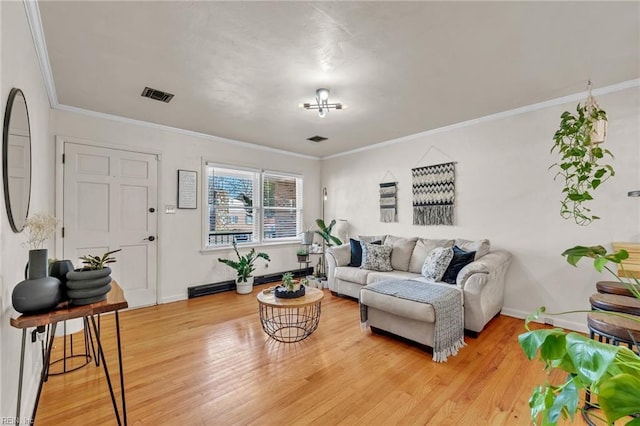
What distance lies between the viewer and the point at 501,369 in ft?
7.83

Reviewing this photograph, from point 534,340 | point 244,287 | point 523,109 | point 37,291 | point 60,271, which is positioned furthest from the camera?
point 244,287

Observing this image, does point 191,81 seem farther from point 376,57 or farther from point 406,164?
point 406,164

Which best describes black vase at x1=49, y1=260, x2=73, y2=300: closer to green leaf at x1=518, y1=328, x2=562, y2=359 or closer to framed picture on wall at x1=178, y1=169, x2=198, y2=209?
green leaf at x1=518, y1=328, x2=562, y2=359

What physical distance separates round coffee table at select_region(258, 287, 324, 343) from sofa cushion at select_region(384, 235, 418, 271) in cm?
143

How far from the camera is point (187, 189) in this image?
4406mm

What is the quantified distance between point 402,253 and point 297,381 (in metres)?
2.57

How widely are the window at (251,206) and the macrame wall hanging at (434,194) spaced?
2.46m

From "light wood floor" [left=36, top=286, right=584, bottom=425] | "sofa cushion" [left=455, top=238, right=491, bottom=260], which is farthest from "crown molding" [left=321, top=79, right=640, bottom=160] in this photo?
"light wood floor" [left=36, top=286, right=584, bottom=425]

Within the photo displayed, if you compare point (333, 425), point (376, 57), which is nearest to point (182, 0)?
point (376, 57)

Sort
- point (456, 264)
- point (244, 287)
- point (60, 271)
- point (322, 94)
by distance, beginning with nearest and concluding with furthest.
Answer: point (60, 271) < point (322, 94) < point (456, 264) < point (244, 287)

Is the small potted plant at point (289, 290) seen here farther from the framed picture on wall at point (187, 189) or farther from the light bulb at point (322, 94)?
the framed picture on wall at point (187, 189)

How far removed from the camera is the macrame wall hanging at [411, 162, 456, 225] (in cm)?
416

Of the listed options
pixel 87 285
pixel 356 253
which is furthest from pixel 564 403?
pixel 356 253

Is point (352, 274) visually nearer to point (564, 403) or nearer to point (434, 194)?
point (434, 194)
